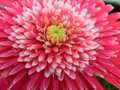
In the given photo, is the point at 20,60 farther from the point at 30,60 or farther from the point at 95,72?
the point at 95,72

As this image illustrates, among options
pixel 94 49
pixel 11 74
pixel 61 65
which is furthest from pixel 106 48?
pixel 11 74

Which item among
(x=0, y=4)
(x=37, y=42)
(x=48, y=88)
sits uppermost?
(x=0, y=4)

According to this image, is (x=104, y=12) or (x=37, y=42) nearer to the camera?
(x=37, y=42)

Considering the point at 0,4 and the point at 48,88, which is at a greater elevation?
the point at 0,4

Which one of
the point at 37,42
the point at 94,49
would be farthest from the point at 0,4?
the point at 94,49

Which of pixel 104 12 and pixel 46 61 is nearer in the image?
pixel 46 61

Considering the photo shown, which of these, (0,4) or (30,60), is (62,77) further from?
(0,4)
